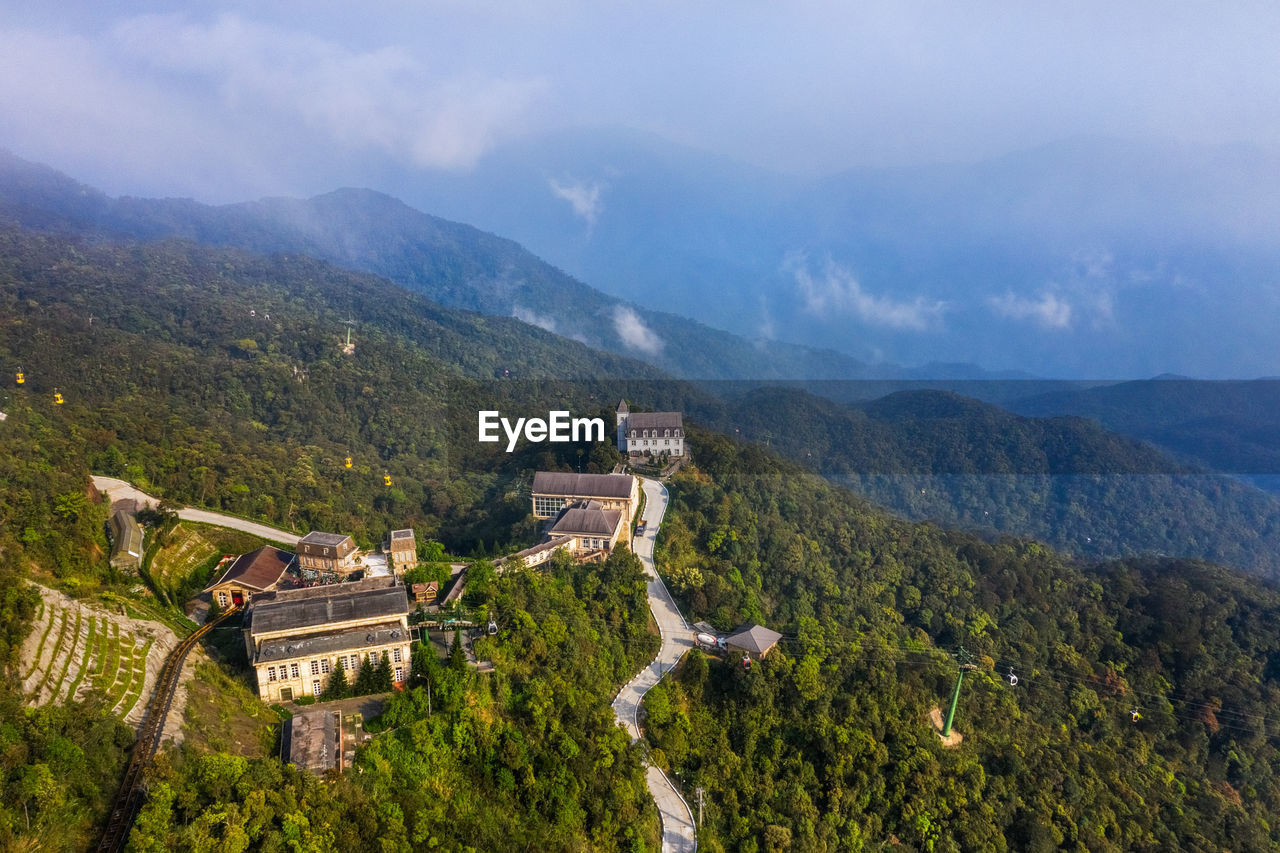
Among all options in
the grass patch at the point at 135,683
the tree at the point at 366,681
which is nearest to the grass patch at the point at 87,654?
the grass patch at the point at 135,683

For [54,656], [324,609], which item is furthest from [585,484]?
[54,656]

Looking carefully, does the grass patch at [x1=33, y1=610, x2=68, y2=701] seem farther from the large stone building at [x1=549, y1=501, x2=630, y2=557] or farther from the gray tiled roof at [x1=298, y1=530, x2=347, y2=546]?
the large stone building at [x1=549, y1=501, x2=630, y2=557]

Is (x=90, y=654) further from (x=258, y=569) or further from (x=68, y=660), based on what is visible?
(x=258, y=569)

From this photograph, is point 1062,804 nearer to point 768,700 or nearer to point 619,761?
point 768,700

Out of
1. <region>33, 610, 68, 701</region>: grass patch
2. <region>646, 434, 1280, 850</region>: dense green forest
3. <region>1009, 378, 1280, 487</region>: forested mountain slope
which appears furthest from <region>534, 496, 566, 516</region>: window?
<region>1009, 378, 1280, 487</region>: forested mountain slope

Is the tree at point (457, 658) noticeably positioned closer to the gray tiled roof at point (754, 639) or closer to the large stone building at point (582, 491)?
the gray tiled roof at point (754, 639)

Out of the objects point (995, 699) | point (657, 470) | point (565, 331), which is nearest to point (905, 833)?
point (995, 699)

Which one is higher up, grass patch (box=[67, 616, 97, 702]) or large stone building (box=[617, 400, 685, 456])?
large stone building (box=[617, 400, 685, 456])
